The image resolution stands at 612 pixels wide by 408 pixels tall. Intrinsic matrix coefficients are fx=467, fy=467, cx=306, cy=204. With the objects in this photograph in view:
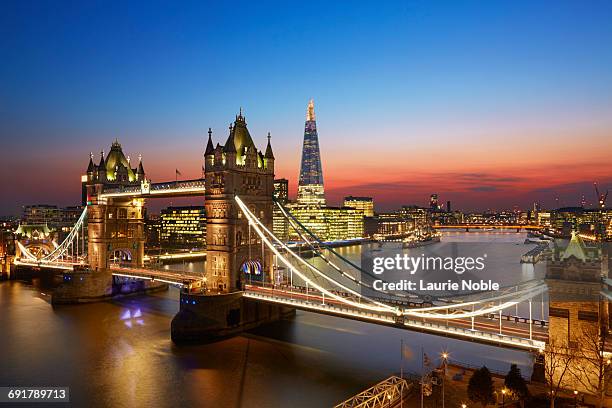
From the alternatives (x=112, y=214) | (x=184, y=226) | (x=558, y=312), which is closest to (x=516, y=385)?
(x=558, y=312)

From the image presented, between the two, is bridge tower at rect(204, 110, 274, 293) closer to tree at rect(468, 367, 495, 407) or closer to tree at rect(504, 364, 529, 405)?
tree at rect(468, 367, 495, 407)

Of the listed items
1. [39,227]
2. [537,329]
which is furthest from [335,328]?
[39,227]

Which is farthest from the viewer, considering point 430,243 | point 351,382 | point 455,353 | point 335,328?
point 430,243

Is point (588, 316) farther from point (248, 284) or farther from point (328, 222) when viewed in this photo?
point (328, 222)

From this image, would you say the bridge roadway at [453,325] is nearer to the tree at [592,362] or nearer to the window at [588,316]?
the tree at [592,362]

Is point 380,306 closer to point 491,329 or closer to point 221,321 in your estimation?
point 491,329

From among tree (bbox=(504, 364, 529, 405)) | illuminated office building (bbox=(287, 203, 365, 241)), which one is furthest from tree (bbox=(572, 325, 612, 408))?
illuminated office building (bbox=(287, 203, 365, 241))
